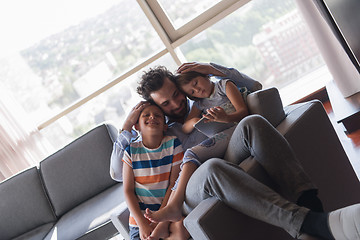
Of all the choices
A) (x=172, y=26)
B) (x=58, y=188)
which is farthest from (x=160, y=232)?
(x=172, y=26)

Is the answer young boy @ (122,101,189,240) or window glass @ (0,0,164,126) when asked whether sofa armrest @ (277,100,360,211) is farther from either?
window glass @ (0,0,164,126)

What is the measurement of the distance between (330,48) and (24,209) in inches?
110

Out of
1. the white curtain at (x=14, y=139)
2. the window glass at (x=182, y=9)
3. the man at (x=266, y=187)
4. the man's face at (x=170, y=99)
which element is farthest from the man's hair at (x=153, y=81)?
the white curtain at (x=14, y=139)

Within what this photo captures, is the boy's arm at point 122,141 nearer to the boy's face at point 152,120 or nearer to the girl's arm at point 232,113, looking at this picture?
the boy's face at point 152,120

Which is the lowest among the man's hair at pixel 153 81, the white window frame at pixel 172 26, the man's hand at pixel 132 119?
the man's hand at pixel 132 119

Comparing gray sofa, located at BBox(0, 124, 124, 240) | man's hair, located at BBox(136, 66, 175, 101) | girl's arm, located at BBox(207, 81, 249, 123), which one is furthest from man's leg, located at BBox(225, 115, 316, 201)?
gray sofa, located at BBox(0, 124, 124, 240)

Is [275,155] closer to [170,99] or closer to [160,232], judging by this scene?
[160,232]

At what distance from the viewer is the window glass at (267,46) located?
4.21m

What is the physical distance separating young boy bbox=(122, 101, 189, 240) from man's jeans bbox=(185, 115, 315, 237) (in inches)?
12.4

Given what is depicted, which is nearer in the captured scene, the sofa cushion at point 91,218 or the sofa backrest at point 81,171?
the sofa cushion at point 91,218

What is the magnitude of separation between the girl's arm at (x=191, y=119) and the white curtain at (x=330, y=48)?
A: 1658mm

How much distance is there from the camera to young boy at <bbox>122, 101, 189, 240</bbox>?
6.61ft

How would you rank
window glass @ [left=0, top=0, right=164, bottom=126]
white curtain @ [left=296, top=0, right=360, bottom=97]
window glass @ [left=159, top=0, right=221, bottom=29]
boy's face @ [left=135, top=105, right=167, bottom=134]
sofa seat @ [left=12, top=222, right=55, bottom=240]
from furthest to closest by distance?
window glass @ [left=0, top=0, right=164, bottom=126], window glass @ [left=159, top=0, right=221, bottom=29], white curtain @ [left=296, top=0, right=360, bottom=97], sofa seat @ [left=12, top=222, right=55, bottom=240], boy's face @ [left=135, top=105, right=167, bottom=134]

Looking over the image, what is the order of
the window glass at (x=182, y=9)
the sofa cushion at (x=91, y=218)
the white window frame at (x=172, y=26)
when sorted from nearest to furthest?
the sofa cushion at (x=91, y=218) → the white window frame at (x=172, y=26) → the window glass at (x=182, y=9)
